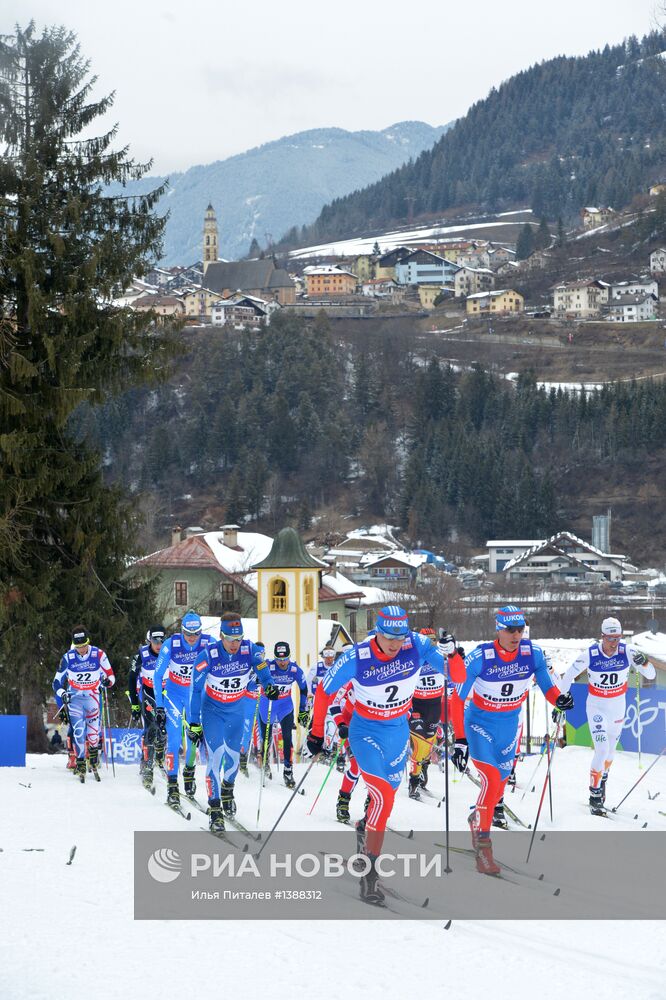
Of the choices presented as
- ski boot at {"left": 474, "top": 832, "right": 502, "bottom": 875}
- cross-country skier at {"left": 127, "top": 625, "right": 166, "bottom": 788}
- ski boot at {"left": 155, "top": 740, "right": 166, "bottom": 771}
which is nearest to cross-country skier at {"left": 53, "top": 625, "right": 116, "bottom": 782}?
cross-country skier at {"left": 127, "top": 625, "right": 166, "bottom": 788}

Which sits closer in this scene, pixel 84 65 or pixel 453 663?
pixel 453 663

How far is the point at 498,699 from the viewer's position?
385 inches

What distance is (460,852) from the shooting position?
968 centimetres

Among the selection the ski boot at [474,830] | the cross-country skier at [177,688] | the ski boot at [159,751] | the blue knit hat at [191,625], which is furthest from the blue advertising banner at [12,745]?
the ski boot at [474,830]

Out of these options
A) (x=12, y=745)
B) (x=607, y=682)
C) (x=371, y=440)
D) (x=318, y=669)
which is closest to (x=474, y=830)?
(x=607, y=682)

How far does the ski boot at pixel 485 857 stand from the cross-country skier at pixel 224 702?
7.16 feet

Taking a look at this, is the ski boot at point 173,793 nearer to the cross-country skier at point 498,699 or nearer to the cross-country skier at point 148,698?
the cross-country skier at point 148,698

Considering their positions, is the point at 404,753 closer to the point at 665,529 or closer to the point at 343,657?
the point at 343,657

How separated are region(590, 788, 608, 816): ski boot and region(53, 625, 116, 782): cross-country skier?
Answer: 5023mm

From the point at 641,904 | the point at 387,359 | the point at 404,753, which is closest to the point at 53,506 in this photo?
the point at 404,753

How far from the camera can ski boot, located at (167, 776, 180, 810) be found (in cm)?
1099

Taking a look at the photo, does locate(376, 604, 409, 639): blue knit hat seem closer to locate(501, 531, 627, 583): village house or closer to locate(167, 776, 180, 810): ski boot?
locate(167, 776, 180, 810): ski boot

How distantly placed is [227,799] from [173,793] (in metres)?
0.91

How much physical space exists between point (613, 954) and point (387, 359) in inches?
6744
